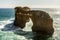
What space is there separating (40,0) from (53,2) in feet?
0.45

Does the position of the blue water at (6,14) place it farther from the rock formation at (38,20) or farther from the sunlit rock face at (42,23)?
the sunlit rock face at (42,23)

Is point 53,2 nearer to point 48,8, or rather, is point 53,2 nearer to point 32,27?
point 48,8

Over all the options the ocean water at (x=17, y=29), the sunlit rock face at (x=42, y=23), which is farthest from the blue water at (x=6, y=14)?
→ the sunlit rock face at (x=42, y=23)

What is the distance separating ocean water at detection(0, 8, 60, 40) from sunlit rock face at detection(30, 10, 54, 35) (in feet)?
0.17

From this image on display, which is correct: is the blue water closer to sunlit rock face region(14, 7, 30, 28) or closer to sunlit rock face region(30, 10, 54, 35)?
sunlit rock face region(14, 7, 30, 28)

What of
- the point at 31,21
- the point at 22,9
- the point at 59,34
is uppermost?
the point at 22,9

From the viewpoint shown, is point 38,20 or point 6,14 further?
point 6,14

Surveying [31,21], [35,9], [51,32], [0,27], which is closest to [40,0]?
[35,9]

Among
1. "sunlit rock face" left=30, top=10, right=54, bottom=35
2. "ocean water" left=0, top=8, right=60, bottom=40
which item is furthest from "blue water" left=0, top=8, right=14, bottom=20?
"sunlit rock face" left=30, top=10, right=54, bottom=35

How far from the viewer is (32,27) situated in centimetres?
175

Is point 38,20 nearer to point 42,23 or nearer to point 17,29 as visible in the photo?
point 42,23

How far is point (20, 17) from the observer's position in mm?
1854

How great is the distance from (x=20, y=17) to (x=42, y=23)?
0.27 meters

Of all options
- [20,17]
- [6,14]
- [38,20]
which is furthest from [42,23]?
[6,14]
